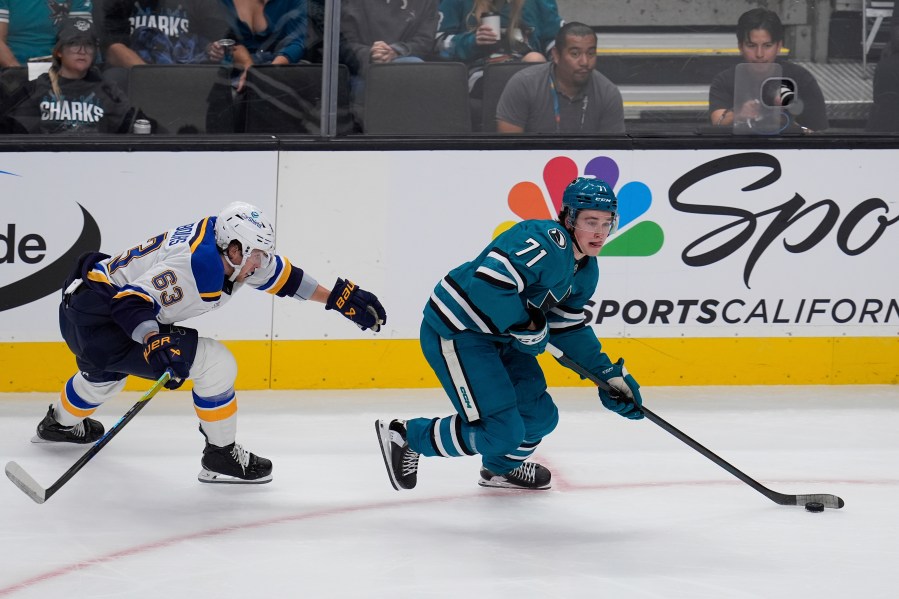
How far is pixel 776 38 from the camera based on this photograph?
201 inches

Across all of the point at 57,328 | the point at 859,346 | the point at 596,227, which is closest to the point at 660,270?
the point at 859,346

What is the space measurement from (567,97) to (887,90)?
4.51 feet

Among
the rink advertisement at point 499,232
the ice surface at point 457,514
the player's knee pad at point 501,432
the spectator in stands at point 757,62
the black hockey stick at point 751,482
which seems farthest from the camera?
the spectator in stands at point 757,62

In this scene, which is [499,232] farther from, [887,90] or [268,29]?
[887,90]

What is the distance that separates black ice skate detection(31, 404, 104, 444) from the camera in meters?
4.09

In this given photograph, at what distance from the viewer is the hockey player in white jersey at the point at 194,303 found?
3.45 meters

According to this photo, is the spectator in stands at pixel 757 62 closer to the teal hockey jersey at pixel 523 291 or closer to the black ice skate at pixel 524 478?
the teal hockey jersey at pixel 523 291

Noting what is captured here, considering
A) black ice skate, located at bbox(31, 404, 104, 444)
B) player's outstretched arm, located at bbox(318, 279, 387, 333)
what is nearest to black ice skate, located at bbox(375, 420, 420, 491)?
player's outstretched arm, located at bbox(318, 279, 387, 333)

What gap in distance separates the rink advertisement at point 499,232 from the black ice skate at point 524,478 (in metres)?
1.37

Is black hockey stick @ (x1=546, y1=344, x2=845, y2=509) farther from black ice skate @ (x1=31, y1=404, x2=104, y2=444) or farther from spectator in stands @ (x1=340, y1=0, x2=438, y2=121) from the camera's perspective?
spectator in stands @ (x1=340, y1=0, x2=438, y2=121)

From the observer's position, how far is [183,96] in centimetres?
496

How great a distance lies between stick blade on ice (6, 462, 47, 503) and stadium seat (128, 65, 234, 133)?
6.13ft

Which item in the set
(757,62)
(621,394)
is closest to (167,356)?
(621,394)

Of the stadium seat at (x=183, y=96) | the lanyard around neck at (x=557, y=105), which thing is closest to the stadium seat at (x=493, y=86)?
the lanyard around neck at (x=557, y=105)
